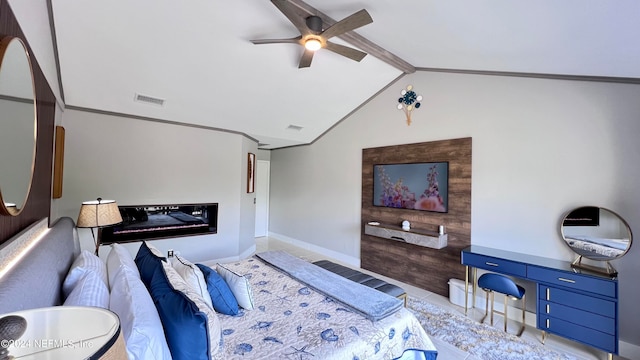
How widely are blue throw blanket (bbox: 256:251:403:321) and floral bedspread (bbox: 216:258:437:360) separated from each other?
→ 4cm

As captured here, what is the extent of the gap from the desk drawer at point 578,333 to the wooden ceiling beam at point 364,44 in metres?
3.21

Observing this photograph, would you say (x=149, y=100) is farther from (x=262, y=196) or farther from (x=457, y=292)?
(x=457, y=292)

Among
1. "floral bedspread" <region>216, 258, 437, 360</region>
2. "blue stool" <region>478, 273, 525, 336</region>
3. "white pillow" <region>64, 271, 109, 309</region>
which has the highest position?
"white pillow" <region>64, 271, 109, 309</region>

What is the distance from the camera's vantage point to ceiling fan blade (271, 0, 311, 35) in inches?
78.2

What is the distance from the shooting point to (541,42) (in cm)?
221

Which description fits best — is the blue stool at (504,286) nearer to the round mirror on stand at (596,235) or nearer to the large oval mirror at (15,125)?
the round mirror on stand at (596,235)

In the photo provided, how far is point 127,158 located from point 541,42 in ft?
16.0

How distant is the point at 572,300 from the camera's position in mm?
2365

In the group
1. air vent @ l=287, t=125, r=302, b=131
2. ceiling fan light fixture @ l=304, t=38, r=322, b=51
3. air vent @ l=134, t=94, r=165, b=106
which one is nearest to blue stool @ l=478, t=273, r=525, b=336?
ceiling fan light fixture @ l=304, t=38, r=322, b=51

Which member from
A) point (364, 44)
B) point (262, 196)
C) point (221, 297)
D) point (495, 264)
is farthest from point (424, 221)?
point (262, 196)

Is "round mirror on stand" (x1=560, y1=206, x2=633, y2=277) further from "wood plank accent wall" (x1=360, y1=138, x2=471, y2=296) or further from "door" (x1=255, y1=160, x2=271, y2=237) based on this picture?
"door" (x1=255, y1=160, x2=271, y2=237)

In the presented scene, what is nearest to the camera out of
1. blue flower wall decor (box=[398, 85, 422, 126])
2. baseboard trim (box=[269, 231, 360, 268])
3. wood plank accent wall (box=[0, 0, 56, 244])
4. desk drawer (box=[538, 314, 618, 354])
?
wood plank accent wall (box=[0, 0, 56, 244])

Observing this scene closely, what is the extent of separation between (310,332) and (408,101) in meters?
3.40

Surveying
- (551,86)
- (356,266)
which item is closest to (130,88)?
(356,266)
